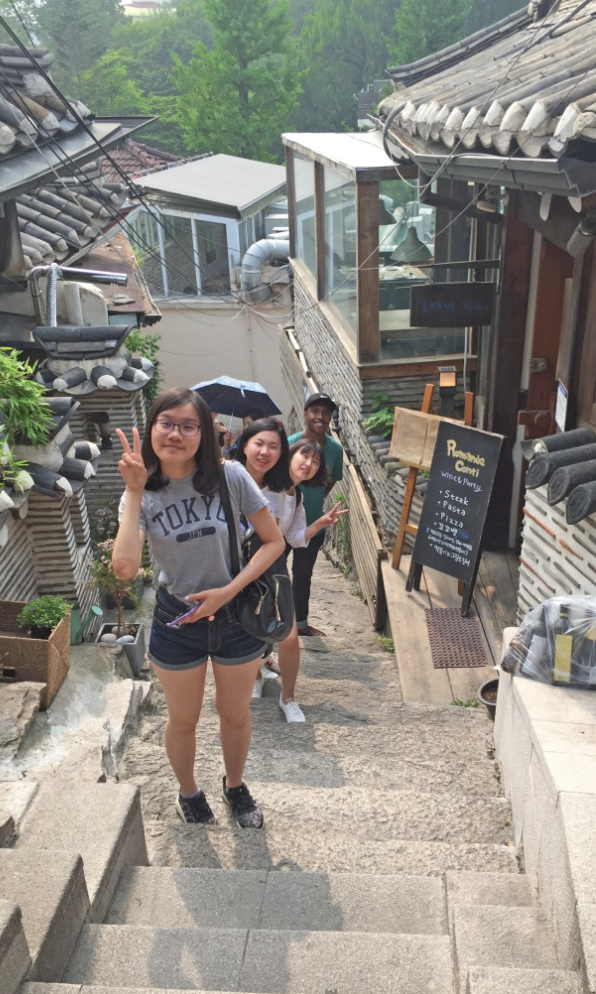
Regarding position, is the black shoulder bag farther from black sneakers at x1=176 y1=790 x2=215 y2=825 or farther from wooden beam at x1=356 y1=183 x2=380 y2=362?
wooden beam at x1=356 y1=183 x2=380 y2=362

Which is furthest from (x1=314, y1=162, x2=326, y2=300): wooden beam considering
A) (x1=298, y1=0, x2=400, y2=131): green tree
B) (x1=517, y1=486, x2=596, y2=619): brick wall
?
(x1=298, y1=0, x2=400, y2=131): green tree

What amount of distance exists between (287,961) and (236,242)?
20.9 m

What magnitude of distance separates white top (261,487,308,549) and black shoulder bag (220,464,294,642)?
120cm

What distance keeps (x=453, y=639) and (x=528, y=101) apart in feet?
13.4

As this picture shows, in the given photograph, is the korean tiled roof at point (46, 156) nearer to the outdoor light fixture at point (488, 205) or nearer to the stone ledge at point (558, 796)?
the outdoor light fixture at point (488, 205)

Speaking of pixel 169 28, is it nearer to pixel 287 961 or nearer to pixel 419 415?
pixel 419 415

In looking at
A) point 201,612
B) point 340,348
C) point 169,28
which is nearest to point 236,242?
point 340,348

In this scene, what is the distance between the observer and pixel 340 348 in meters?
10.2

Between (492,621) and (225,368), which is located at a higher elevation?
(492,621)

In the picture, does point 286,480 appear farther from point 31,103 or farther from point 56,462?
point 31,103

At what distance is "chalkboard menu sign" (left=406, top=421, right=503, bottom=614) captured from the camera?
667 centimetres

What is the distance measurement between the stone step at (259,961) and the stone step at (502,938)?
0.07m

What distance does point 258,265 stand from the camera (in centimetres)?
2095

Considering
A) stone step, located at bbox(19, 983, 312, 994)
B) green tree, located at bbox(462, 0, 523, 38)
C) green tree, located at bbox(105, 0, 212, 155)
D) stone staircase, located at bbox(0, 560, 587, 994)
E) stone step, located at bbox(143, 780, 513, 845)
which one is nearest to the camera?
stone step, located at bbox(19, 983, 312, 994)
